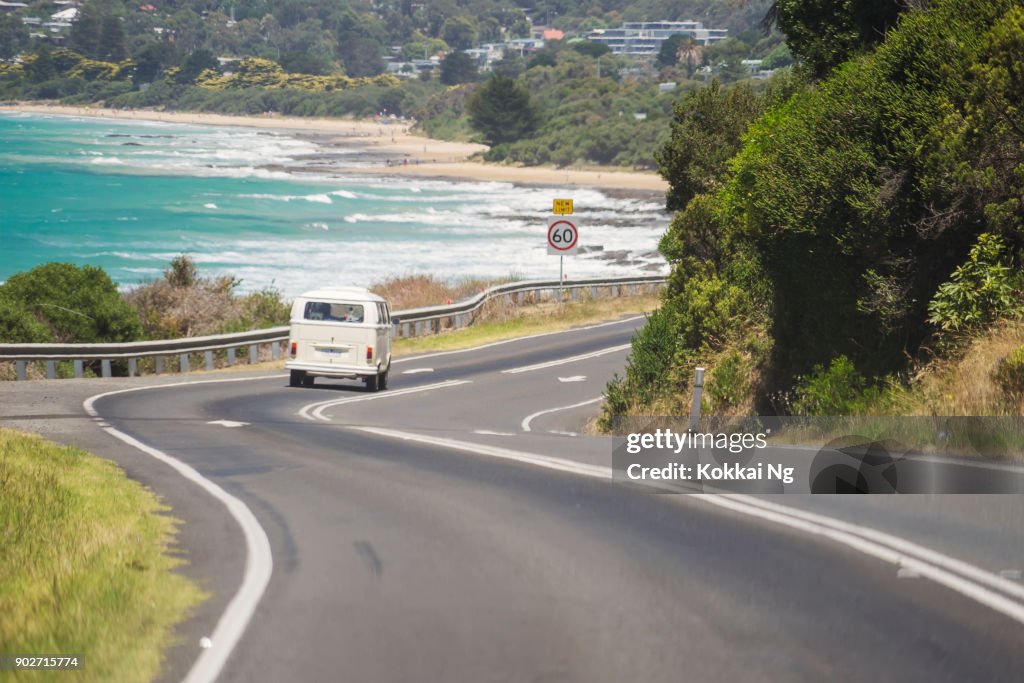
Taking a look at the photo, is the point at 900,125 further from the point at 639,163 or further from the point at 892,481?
the point at 639,163

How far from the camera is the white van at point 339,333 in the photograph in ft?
83.5

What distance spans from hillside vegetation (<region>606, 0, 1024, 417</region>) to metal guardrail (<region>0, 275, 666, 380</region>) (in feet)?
46.6

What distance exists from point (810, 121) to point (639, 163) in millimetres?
136313

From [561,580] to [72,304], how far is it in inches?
1062

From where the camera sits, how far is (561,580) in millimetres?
8406

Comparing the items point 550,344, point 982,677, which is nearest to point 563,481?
point 982,677

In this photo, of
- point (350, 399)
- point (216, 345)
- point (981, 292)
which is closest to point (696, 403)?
point (981, 292)

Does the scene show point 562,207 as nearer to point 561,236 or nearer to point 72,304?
point 561,236

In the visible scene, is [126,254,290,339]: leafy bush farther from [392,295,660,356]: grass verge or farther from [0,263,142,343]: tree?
[392,295,660,356]: grass verge

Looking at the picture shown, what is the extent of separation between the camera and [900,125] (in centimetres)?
1681

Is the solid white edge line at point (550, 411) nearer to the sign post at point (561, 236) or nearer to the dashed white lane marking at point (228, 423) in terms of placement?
the dashed white lane marking at point (228, 423)

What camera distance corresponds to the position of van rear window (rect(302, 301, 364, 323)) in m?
25.5

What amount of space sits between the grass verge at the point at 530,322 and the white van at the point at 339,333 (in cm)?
910

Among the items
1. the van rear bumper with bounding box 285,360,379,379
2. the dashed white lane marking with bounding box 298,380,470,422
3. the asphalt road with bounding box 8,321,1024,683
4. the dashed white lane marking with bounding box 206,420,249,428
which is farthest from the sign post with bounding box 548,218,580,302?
the asphalt road with bounding box 8,321,1024,683
